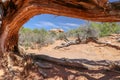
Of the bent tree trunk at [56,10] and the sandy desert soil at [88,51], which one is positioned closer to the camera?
the bent tree trunk at [56,10]

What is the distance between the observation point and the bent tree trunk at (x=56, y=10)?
5.61m

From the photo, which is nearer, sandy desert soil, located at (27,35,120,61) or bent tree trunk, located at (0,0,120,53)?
bent tree trunk, located at (0,0,120,53)

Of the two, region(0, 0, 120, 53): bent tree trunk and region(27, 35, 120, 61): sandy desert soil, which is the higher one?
region(0, 0, 120, 53): bent tree trunk

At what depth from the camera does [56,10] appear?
19.1ft

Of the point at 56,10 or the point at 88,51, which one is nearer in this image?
the point at 56,10

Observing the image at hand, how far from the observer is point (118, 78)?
22.0ft

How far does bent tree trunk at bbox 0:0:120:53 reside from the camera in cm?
561

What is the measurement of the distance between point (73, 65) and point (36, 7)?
94.9 inches

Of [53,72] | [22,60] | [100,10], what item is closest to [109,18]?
[100,10]

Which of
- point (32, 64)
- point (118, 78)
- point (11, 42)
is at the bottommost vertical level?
point (118, 78)

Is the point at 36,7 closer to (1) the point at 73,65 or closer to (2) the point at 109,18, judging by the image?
(2) the point at 109,18

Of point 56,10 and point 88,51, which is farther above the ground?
point 56,10

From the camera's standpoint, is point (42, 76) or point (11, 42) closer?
point (42, 76)

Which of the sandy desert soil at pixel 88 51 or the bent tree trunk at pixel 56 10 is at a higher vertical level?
the bent tree trunk at pixel 56 10
